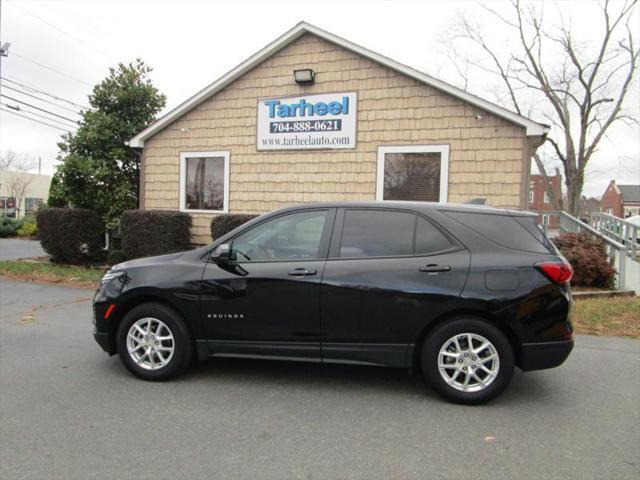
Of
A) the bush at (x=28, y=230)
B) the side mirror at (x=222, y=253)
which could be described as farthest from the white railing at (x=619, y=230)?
the bush at (x=28, y=230)

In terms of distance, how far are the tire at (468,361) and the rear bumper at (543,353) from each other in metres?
0.12

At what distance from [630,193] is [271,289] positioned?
86595mm

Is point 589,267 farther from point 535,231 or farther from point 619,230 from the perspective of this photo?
point 619,230

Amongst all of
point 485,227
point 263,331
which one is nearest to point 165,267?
point 263,331

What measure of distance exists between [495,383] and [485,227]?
1236mm

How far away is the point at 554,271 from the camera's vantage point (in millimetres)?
3992

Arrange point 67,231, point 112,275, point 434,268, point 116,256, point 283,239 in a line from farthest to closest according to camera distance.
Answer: point 67,231
point 116,256
point 112,275
point 283,239
point 434,268

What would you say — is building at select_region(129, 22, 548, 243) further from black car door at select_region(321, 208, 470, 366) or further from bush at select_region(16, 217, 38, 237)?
bush at select_region(16, 217, 38, 237)

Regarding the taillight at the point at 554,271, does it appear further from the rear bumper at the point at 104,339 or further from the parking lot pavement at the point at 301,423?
the rear bumper at the point at 104,339

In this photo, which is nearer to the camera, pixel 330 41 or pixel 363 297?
pixel 363 297

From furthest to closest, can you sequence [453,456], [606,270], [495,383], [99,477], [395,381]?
[606,270]
[395,381]
[495,383]
[453,456]
[99,477]

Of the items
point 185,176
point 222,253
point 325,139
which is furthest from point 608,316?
point 185,176

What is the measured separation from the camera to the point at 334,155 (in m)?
11.0

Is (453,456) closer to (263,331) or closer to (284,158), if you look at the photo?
(263,331)
